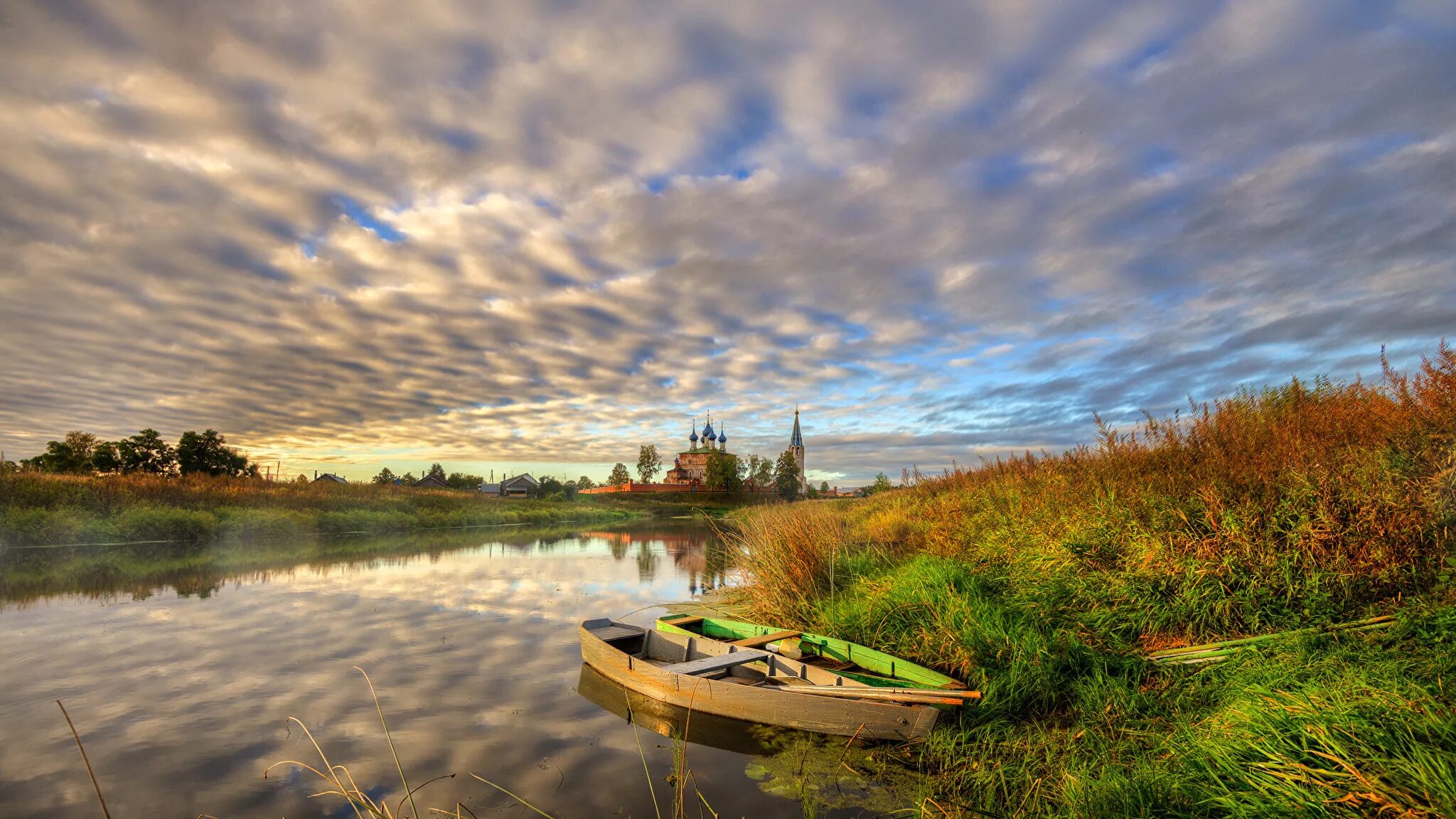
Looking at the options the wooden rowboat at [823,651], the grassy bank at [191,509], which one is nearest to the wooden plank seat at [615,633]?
the wooden rowboat at [823,651]

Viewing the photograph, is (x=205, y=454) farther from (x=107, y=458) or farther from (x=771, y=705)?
(x=771, y=705)

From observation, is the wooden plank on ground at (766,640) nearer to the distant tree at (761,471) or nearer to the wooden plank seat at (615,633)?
the wooden plank seat at (615,633)

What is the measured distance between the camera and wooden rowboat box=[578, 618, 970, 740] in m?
5.29

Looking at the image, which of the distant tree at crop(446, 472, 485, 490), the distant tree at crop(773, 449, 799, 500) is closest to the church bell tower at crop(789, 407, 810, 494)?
the distant tree at crop(773, 449, 799, 500)

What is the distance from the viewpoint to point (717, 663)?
659 cm

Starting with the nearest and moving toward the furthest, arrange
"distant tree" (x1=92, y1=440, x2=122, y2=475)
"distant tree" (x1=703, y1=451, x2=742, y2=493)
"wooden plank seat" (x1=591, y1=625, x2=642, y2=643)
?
"wooden plank seat" (x1=591, y1=625, x2=642, y2=643) → "distant tree" (x1=92, y1=440, x2=122, y2=475) → "distant tree" (x1=703, y1=451, x2=742, y2=493)

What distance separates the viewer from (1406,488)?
5684mm

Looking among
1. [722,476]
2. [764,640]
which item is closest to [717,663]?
[764,640]

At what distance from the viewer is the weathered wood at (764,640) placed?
7385 mm

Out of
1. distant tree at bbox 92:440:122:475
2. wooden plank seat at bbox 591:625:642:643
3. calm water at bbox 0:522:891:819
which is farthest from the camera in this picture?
distant tree at bbox 92:440:122:475

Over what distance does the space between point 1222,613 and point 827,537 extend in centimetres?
532

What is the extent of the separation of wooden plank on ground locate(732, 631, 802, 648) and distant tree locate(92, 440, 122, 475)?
55.7 meters

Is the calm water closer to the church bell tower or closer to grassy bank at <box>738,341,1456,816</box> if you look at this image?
grassy bank at <box>738,341,1456,816</box>

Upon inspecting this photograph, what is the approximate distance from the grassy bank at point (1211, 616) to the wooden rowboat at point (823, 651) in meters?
0.39
